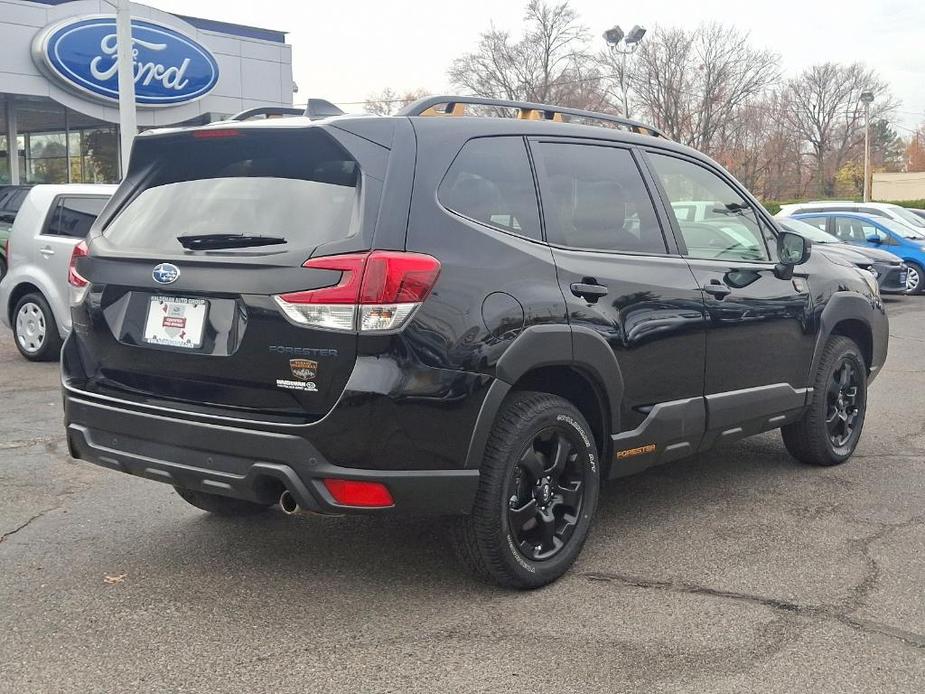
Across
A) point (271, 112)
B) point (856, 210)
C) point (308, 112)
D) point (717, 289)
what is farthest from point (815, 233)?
point (308, 112)

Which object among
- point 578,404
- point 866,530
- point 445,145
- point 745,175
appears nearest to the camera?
point 445,145

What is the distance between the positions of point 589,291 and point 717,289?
99cm

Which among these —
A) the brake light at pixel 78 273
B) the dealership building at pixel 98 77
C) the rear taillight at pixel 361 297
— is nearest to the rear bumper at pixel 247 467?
the rear taillight at pixel 361 297

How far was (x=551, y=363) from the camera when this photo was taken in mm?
3912

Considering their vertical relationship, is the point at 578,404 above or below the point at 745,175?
below

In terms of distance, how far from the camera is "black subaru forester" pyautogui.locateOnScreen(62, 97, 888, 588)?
3.48 meters

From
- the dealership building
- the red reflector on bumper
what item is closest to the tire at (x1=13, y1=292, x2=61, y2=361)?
the red reflector on bumper

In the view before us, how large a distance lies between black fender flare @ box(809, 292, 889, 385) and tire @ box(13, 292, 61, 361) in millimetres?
6940

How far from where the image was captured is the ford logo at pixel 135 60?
2431cm

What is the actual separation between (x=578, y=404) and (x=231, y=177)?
1.64 meters

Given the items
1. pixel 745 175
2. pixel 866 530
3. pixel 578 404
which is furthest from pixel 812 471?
pixel 745 175

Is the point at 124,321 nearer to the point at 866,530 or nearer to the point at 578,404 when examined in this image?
the point at 578,404

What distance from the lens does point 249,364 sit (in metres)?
3.55

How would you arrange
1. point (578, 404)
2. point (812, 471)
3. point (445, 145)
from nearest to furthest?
1. point (445, 145)
2. point (578, 404)
3. point (812, 471)
